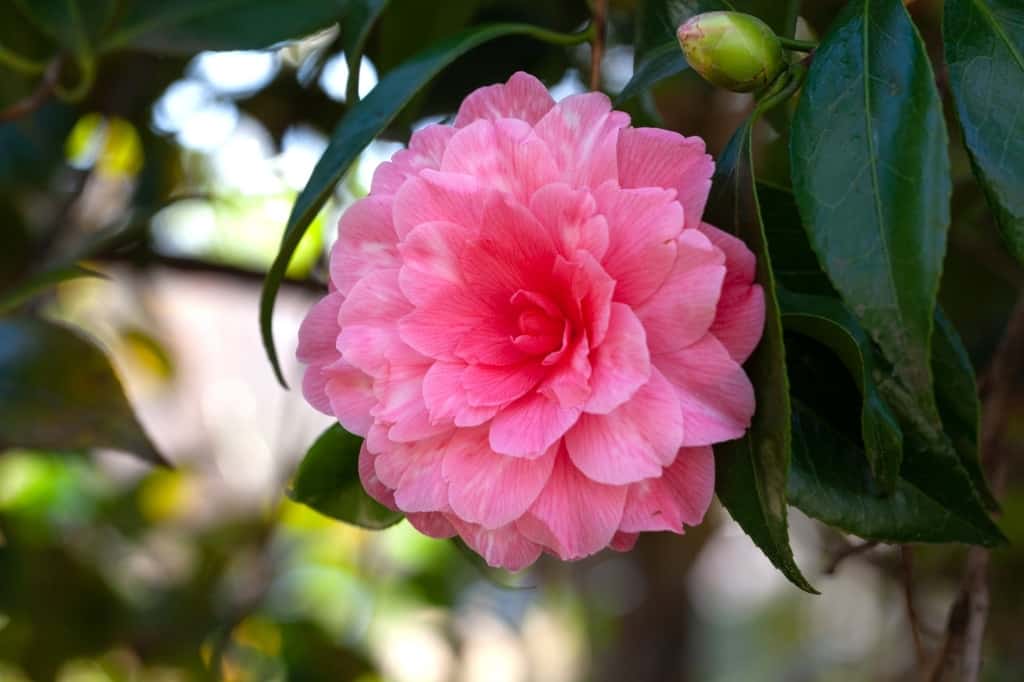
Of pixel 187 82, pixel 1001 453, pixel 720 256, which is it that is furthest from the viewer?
pixel 187 82

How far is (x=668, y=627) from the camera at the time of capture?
190 cm

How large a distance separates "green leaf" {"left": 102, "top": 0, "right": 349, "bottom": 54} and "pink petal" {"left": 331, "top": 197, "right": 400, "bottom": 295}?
0.24 m

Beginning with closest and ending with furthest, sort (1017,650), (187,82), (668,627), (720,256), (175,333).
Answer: (720,256), (187,82), (1017,650), (668,627), (175,333)

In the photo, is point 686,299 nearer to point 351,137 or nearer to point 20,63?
point 351,137

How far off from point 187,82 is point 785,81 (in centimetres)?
90

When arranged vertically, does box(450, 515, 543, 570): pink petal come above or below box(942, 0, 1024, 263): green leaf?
below

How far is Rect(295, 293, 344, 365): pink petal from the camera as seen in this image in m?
0.56

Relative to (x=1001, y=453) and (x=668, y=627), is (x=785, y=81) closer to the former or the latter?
(x=1001, y=453)

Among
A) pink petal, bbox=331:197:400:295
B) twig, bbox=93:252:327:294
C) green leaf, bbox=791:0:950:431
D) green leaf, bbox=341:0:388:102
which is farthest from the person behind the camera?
twig, bbox=93:252:327:294

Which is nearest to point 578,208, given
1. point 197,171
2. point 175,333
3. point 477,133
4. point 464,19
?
point 477,133

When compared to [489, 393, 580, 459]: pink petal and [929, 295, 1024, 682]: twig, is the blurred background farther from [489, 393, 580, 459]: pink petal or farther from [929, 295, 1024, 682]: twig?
[489, 393, 580, 459]: pink petal

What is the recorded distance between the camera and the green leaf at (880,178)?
Result: 435 millimetres

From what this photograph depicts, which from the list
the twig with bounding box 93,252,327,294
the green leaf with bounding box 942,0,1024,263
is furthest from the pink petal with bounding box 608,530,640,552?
the twig with bounding box 93,252,327,294

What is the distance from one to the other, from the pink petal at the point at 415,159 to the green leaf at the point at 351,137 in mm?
17
